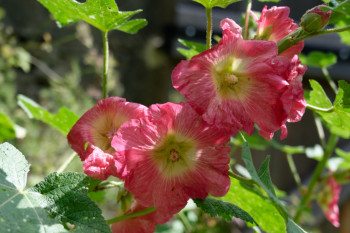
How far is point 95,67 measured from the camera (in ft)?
6.98

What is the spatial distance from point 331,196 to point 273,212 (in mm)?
620

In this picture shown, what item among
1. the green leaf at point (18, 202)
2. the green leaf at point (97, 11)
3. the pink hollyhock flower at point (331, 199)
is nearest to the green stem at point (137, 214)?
the green leaf at point (18, 202)

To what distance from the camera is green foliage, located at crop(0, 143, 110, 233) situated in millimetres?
390

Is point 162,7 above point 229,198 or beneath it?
beneath

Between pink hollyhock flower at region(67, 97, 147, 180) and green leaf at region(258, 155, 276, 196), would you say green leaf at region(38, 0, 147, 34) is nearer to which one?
pink hollyhock flower at region(67, 97, 147, 180)

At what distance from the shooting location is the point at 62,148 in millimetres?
2021

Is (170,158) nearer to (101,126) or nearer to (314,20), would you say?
(101,126)

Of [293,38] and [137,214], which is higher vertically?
[293,38]

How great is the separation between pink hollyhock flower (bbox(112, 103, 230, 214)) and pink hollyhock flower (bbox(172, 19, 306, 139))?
20mm

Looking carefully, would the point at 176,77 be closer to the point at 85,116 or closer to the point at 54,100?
the point at 85,116

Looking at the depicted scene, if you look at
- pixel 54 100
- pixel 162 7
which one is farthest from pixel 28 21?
pixel 162 7

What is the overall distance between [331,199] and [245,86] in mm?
778

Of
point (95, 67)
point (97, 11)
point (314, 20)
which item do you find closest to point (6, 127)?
point (97, 11)

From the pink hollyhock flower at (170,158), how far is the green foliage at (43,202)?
0.05m
